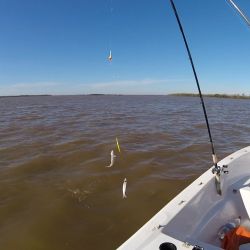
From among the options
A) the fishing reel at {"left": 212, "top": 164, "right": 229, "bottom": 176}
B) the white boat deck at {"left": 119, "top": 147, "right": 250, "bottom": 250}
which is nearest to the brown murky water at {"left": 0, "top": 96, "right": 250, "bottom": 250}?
the white boat deck at {"left": 119, "top": 147, "right": 250, "bottom": 250}

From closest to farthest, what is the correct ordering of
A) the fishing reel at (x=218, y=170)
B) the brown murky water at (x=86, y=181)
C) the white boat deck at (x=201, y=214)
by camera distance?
1. the white boat deck at (x=201, y=214)
2. the fishing reel at (x=218, y=170)
3. the brown murky water at (x=86, y=181)

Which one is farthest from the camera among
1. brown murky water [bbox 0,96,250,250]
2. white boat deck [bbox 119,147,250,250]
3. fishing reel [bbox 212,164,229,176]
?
brown murky water [bbox 0,96,250,250]

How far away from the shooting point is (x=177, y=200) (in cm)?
364

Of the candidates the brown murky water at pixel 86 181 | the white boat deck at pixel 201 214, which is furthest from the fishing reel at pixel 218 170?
the brown murky water at pixel 86 181

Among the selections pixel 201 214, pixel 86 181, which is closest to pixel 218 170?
pixel 201 214

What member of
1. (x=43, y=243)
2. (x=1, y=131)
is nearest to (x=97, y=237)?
(x=43, y=243)

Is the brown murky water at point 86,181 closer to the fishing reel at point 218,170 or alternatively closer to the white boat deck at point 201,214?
the white boat deck at point 201,214

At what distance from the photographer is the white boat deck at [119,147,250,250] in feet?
9.18

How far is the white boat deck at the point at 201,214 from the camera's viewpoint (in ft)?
9.18

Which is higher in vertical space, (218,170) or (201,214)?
(218,170)

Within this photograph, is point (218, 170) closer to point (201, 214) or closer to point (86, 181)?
point (201, 214)

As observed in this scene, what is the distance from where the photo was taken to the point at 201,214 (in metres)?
3.79

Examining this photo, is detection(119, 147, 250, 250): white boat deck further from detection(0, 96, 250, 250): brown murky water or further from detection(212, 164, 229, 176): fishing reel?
detection(0, 96, 250, 250): brown murky water

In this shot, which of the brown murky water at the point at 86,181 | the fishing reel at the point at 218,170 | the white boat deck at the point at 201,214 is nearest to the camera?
the white boat deck at the point at 201,214
